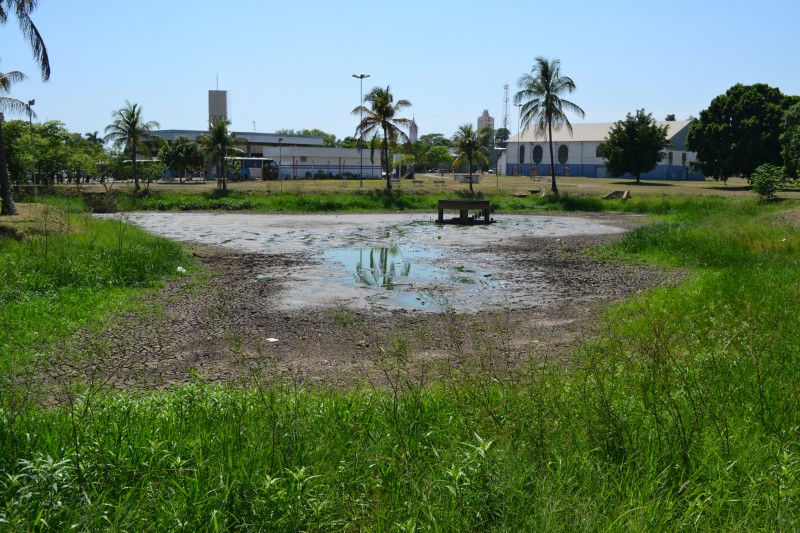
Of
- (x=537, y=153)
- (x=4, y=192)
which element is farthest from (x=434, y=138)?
(x=4, y=192)

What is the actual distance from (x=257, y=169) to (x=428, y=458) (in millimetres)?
73823

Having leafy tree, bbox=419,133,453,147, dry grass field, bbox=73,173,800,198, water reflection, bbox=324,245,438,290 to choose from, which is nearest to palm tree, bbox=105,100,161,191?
dry grass field, bbox=73,173,800,198

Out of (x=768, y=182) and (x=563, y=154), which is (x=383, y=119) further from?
(x=563, y=154)

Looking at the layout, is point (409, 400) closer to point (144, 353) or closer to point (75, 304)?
point (144, 353)

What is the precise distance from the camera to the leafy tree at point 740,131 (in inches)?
2416

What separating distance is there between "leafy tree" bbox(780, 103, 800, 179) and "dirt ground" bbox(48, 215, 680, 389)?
34.6 m

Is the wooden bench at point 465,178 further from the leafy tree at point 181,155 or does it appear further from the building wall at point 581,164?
the leafy tree at point 181,155

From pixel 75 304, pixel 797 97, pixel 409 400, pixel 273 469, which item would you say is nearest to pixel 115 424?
pixel 273 469

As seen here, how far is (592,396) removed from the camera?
566 cm

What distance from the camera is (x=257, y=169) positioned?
251ft

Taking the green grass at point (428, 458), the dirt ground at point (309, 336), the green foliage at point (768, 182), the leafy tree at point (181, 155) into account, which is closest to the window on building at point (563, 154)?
the leafy tree at point (181, 155)

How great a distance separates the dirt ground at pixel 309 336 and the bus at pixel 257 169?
2296 inches

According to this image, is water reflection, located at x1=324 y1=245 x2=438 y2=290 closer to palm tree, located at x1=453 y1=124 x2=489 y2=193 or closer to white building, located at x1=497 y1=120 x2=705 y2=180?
palm tree, located at x1=453 y1=124 x2=489 y2=193

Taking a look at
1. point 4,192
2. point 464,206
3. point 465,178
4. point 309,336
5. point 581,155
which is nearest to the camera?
point 309,336
